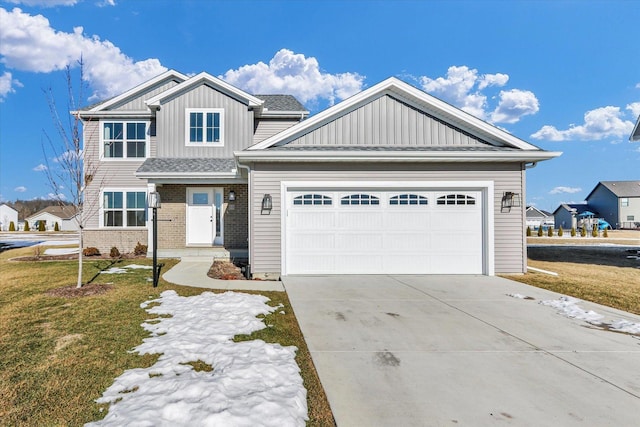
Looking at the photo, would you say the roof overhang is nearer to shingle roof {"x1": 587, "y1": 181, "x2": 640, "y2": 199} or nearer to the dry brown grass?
the dry brown grass

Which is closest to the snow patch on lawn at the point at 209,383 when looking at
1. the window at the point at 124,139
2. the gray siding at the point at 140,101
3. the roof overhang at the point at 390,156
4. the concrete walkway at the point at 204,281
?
the concrete walkway at the point at 204,281

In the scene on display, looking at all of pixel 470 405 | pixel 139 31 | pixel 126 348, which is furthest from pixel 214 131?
pixel 470 405

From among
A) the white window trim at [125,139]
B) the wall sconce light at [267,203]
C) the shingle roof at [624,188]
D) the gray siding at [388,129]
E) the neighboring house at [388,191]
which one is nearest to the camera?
the wall sconce light at [267,203]

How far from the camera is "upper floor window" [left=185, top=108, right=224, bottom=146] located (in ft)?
42.7

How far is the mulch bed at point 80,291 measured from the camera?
643 centimetres

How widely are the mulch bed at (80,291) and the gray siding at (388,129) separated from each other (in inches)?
253

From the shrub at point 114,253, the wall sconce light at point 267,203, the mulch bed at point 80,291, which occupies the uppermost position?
the wall sconce light at point 267,203

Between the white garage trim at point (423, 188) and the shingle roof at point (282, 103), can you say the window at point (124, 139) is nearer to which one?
the shingle roof at point (282, 103)

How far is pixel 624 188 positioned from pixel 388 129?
61.1m

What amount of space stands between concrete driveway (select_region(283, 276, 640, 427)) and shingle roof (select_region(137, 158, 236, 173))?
720 centimetres

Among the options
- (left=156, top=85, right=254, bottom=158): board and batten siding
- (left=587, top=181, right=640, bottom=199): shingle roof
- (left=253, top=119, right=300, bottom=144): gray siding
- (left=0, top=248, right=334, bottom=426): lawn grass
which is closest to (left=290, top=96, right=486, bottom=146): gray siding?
(left=0, top=248, right=334, bottom=426): lawn grass

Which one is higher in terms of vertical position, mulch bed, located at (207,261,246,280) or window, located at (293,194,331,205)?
window, located at (293,194,331,205)

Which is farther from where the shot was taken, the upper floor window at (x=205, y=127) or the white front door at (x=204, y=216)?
the upper floor window at (x=205, y=127)

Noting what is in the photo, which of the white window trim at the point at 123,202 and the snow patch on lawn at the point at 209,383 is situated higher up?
the white window trim at the point at 123,202
